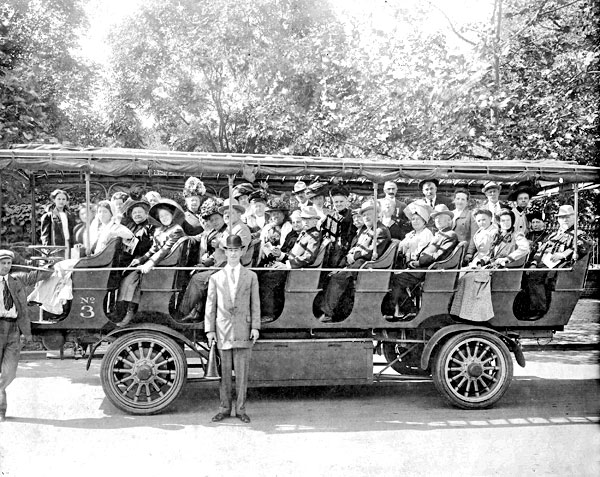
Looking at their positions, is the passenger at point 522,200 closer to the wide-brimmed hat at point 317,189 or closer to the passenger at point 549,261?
the passenger at point 549,261

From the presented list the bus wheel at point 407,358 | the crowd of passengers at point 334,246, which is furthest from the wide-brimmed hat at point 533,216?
the bus wheel at point 407,358

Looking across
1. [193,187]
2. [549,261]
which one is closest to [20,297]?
[193,187]

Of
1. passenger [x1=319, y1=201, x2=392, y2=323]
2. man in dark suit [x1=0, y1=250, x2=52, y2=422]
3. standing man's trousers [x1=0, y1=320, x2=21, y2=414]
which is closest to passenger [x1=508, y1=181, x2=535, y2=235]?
passenger [x1=319, y1=201, x2=392, y2=323]

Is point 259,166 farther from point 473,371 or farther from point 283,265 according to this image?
point 473,371

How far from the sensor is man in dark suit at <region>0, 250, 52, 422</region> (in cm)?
629

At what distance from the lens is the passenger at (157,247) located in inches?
257

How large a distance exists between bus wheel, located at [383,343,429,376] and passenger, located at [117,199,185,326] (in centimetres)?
261

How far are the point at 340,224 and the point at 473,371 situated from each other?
207 centimetres

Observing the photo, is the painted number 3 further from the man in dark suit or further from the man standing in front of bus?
the man standing in front of bus

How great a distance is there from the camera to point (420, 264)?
6.97 meters

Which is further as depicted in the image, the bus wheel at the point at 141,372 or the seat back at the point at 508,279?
the seat back at the point at 508,279

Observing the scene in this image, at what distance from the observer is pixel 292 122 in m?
15.0

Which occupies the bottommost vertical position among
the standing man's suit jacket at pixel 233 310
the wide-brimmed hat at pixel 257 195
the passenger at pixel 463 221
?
the standing man's suit jacket at pixel 233 310

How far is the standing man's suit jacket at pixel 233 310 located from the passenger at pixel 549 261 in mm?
2999
